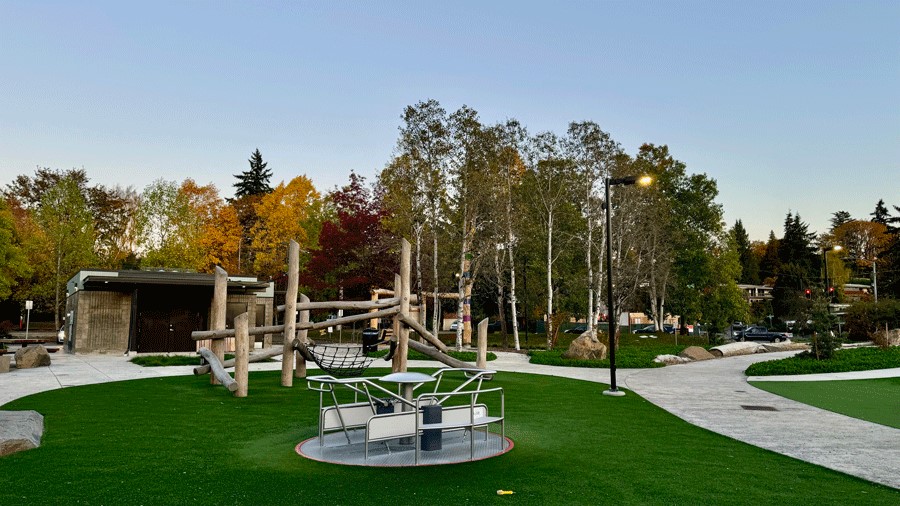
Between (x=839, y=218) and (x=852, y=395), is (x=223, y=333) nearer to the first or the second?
(x=852, y=395)

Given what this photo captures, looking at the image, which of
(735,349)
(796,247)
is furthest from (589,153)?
(796,247)

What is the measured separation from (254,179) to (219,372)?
225 ft

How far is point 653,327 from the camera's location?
6706 cm

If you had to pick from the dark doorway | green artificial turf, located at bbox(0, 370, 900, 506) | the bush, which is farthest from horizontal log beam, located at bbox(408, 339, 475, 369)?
the bush

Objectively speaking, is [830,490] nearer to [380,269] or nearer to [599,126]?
[599,126]

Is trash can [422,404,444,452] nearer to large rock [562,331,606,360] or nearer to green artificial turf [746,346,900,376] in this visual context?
green artificial turf [746,346,900,376]

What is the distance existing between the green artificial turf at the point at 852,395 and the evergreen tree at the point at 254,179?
70428mm

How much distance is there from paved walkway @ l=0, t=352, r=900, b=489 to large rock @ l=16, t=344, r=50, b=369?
0.52 m

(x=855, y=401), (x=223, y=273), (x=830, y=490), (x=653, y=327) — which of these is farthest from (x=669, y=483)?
(x=653, y=327)

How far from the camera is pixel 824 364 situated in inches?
829

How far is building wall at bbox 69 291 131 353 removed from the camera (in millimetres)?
28406

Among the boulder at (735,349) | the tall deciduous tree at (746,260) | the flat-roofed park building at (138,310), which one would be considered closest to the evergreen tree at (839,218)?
the tall deciduous tree at (746,260)

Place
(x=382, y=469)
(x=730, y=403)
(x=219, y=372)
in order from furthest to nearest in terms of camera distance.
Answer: (x=219, y=372)
(x=730, y=403)
(x=382, y=469)

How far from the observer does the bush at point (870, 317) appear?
3172 cm
